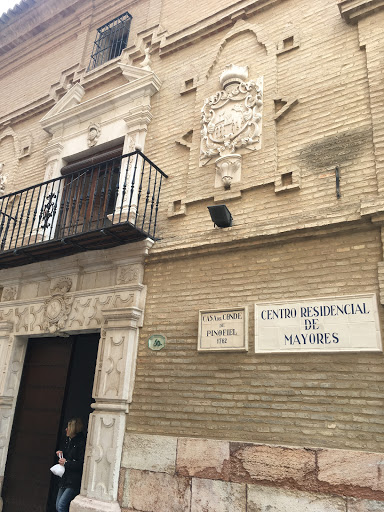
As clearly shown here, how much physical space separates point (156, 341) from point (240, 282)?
1.25 m

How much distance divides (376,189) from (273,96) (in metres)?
2.01

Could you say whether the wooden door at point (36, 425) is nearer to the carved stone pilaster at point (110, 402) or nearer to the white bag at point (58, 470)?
the white bag at point (58, 470)

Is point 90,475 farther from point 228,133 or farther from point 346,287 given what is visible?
point 228,133

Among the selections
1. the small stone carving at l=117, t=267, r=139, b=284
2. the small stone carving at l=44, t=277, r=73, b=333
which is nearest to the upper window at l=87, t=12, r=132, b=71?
the small stone carving at l=44, t=277, r=73, b=333

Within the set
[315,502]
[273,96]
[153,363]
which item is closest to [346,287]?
[315,502]

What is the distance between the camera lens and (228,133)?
558cm

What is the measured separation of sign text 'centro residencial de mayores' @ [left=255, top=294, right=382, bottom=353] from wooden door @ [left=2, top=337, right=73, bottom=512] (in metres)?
3.13

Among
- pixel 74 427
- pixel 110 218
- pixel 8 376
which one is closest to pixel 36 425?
pixel 8 376

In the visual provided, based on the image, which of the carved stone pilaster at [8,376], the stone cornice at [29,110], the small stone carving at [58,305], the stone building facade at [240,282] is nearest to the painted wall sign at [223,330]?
the stone building facade at [240,282]

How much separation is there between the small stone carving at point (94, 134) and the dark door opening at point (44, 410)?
3261 millimetres

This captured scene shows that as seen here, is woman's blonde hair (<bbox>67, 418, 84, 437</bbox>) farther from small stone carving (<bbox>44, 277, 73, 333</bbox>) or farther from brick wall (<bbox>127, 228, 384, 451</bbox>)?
small stone carving (<bbox>44, 277, 73, 333</bbox>)

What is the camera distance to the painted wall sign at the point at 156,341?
16.2ft

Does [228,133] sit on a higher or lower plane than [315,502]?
higher

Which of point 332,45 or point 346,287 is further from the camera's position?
point 332,45
